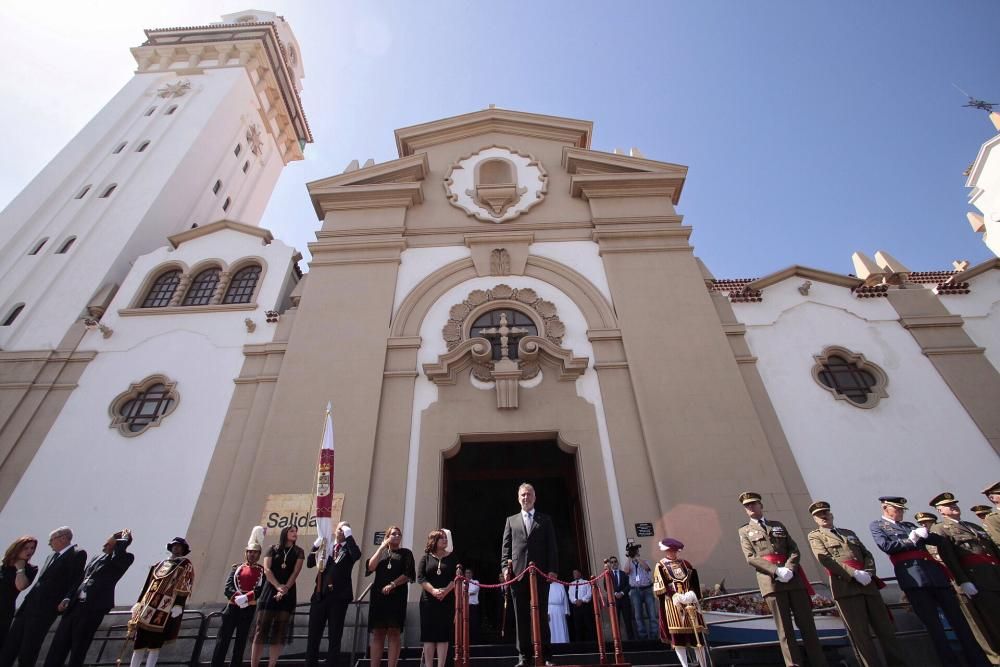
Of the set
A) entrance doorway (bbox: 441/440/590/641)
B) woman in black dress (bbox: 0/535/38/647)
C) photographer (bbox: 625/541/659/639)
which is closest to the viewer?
woman in black dress (bbox: 0/535/38/647)

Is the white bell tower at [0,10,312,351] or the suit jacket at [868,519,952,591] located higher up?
the white bell tower at [0,10,312,351]

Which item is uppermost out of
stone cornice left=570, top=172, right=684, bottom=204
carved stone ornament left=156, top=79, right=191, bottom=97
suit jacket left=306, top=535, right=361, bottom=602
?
carved stone ornament left=156, top=79, right=191, bottom=97

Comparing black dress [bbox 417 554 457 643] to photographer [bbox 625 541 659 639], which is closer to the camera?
black dress [bbox 417 554 457 643]

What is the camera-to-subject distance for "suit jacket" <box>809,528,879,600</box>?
636cm

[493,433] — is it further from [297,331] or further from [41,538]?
[41,538]

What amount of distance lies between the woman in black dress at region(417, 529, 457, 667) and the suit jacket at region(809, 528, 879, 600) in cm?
452

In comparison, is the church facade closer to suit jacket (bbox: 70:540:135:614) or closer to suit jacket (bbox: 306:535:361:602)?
suit jacket (bbox: 306:535:361:602)

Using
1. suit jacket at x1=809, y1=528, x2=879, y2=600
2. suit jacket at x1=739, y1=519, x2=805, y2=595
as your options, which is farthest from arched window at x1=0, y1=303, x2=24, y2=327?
suit jacket at x1=809, y1=528, x2=879, y2=600

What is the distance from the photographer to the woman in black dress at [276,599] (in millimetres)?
6641

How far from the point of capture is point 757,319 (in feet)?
43.9

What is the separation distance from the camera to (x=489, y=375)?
1227 centimetres

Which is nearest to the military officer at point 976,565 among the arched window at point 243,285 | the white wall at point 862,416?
the white wall at point 862,416

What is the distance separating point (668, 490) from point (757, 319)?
546cm

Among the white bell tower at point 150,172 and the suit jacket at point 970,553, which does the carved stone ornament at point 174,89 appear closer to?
the white bell tower at point 150,172
